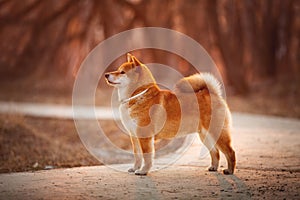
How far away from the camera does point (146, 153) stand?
6.20 m

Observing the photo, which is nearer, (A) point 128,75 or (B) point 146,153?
(B) point 146,153

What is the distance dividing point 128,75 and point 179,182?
1.55m

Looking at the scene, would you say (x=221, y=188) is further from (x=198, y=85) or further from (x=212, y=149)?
(x=198, y=85)

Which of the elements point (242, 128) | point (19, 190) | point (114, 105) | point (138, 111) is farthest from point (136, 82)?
point (114, 105)

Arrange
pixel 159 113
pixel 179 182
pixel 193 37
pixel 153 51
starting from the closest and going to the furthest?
pixel 179 182 < pixel 159 113 < pixel 153 51 < pixel 193 37

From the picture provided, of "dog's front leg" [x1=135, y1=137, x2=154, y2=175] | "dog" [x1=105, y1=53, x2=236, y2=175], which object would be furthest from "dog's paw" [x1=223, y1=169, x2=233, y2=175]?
"dog's front leg" [x1=135, y1=137, x2=154, y2=175]

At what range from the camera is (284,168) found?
6.56 metres

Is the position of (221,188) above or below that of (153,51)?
below

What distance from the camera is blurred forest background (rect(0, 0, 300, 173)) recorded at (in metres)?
16.7

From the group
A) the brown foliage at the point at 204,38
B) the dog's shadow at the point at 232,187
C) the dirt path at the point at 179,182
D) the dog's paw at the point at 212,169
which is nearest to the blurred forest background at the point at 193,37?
the brown foliage at the point at 204,38

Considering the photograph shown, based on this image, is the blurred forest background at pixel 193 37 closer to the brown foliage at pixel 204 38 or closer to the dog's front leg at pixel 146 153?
the brown foliage at pixel 204 38

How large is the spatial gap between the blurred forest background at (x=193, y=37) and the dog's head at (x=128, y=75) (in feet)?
38.0

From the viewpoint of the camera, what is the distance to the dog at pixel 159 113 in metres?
6.23

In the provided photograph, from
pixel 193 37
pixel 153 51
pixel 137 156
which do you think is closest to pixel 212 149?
pixel 137 156
